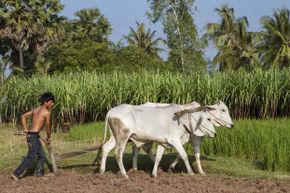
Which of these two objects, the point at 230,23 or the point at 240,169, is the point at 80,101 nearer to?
the point at 240,169

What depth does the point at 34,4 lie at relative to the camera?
111 feet

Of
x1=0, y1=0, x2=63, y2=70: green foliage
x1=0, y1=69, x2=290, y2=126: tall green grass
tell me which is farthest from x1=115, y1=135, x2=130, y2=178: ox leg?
x1=0, y1=0, x2=63, y2=70: green foliage

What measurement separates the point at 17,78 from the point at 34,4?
40.3ft

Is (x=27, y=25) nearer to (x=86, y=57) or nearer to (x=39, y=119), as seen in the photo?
(x=86, y=57)

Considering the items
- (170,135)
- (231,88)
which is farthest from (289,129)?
(231,88)

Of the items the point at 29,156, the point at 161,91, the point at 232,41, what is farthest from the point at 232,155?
the point at 232,41

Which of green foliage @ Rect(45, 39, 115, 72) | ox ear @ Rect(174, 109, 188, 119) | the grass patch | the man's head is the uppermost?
green foliage @ Rect(45, 39, 115, 72)

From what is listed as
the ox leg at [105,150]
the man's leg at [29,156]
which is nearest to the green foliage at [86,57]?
the ox leg at [105,150]

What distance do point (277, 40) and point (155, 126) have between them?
95.2 feet

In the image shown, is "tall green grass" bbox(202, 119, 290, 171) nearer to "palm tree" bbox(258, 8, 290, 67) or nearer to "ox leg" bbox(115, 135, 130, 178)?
"ox leg" bbox(115, 135, 130, 178)

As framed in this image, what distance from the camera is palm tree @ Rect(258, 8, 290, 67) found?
3538cm

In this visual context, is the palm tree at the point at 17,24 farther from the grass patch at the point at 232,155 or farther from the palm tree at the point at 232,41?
the grass patch at the point at 232,155

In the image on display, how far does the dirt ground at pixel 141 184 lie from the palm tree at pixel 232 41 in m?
27.8

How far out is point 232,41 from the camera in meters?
41.4
